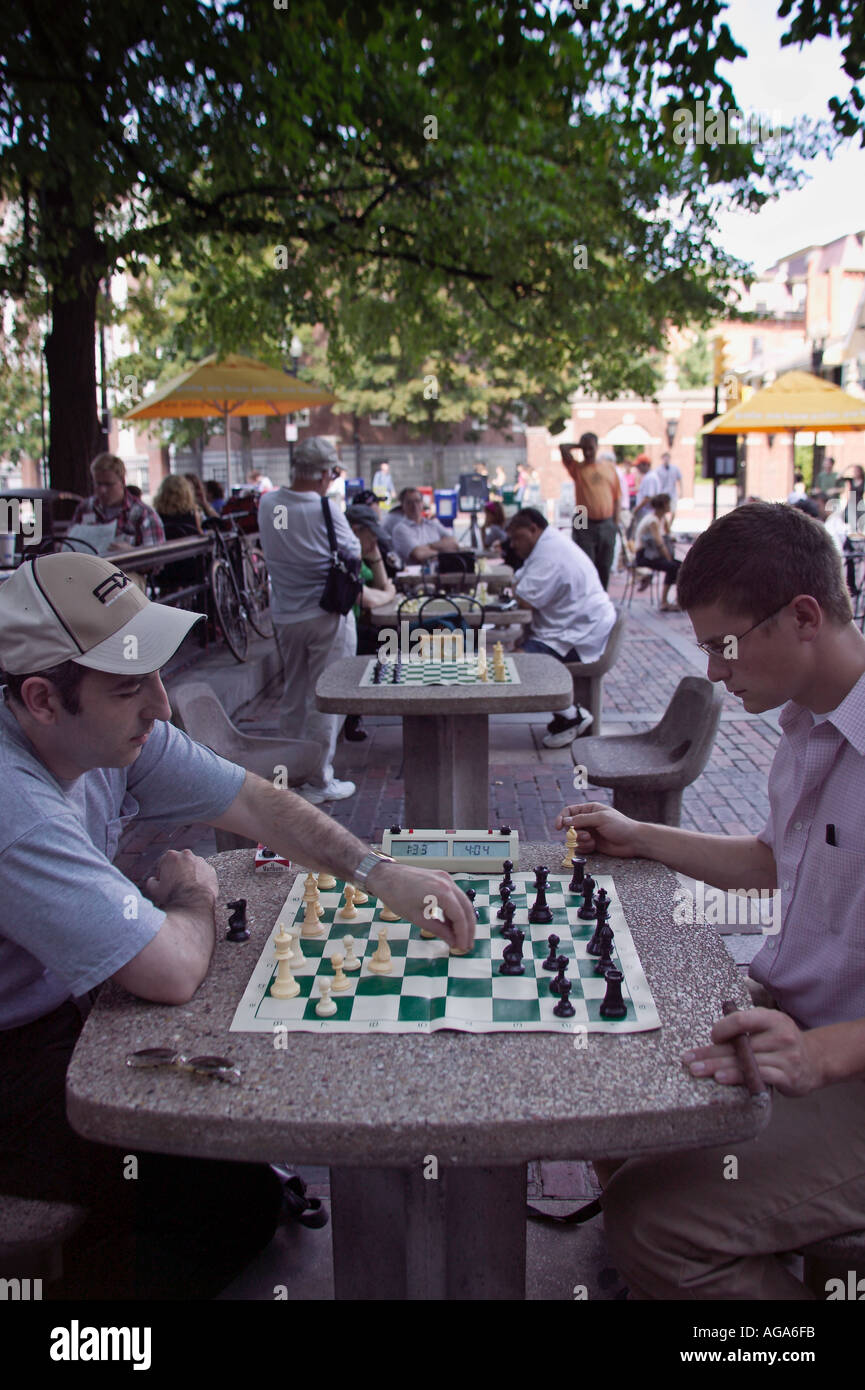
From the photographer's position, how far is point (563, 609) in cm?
773

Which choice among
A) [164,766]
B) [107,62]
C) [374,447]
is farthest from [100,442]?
[374,447]

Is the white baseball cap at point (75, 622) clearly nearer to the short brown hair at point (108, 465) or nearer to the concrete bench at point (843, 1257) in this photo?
the concrete bench at point (843, 1257)

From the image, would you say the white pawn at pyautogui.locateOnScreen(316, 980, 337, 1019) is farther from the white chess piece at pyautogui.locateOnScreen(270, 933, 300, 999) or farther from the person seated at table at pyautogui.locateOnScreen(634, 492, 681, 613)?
the person seated at table at pyautogui.locateOnScreen(634, 492, 681, 613)

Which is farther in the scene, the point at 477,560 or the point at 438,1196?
the point at 477,560

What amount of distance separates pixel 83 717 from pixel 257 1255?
1465 mm

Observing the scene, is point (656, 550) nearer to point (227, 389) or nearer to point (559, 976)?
point (227, 389)

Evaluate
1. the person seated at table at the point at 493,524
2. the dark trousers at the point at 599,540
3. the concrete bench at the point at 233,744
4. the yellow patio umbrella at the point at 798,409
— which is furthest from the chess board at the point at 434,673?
the person seated at table at the point at 493,524

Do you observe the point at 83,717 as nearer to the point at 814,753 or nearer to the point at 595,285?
the point at 814,753

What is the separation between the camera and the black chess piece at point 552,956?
194cm

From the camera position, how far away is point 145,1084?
165 centimetres

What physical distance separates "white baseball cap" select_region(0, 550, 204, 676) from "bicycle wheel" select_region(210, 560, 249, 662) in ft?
24.7

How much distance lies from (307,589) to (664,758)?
281 cm

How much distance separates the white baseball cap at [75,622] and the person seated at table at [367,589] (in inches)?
226

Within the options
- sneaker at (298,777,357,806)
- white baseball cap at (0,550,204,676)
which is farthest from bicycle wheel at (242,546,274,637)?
white baseball cap at (0,550,204,676)
